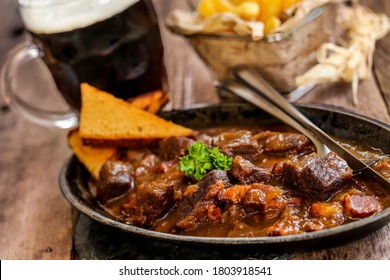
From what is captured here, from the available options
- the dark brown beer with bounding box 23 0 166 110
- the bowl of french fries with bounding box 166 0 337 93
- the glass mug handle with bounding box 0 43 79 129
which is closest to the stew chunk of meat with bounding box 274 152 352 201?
the bowl of french fries with bounding box 166 0 337 93

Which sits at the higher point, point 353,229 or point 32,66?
point 353,229

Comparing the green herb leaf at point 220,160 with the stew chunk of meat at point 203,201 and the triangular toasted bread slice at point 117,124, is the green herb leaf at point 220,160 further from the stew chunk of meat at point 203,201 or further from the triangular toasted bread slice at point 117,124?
the triangular toasted bread slice at point 117,124

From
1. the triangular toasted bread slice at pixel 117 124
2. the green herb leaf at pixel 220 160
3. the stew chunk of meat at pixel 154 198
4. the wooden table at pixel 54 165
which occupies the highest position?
the green herb leaf at pixel 220 160

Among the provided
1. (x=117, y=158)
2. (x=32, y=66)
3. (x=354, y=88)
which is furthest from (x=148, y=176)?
(x=32, y=66)

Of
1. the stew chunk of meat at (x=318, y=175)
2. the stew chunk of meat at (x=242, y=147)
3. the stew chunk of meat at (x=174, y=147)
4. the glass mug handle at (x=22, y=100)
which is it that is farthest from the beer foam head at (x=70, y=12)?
the stew chunk of meat at (x=318, y=175)

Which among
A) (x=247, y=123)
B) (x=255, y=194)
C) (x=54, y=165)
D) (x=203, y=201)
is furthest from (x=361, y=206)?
(x=54, y=165)

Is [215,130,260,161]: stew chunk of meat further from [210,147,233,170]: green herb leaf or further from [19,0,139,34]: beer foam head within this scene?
[19,0,139,34]: beer foam head
